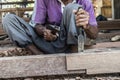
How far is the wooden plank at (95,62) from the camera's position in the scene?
2318 mm

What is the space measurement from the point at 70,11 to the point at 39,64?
50 cm

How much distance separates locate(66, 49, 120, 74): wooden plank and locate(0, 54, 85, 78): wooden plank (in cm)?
5

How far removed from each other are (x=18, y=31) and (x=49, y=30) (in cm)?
27

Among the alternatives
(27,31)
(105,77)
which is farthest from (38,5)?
(105,77)

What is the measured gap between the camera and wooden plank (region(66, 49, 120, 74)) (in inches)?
91.3

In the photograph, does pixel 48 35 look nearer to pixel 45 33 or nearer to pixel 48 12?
pixel 45 33

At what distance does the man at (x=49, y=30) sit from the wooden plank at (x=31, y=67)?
10.6 inches

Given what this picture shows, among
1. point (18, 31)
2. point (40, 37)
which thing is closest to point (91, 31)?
point (40, 37)

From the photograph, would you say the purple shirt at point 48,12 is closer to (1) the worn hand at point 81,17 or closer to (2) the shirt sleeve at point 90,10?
(2) the shirt sleeve at point 90,10

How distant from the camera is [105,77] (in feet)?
7.79

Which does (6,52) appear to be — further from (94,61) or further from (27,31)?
(94,61)

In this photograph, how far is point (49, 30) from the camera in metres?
2.71

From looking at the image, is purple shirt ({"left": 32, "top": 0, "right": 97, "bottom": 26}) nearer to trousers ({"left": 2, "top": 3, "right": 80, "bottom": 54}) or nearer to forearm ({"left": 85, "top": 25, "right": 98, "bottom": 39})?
trousers ({"left": 2, "top": 3, "right": 80, "bottom": 54})

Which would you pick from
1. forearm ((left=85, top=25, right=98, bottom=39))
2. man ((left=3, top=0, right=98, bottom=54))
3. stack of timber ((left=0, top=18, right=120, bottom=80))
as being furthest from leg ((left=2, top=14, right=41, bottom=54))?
forearm ((left=85, top=25, right=98, bottom=39))
